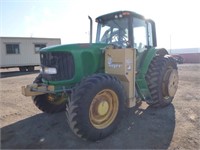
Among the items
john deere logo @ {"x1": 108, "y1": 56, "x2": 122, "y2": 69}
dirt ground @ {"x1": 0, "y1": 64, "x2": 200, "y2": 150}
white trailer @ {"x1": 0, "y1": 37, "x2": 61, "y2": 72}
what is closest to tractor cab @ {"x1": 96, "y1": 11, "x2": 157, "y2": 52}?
john deere logo @ {"x1": 108, "y1": 56, "x2": 122, "y2": 69}

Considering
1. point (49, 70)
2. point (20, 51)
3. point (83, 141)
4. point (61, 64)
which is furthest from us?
point (20, 51)

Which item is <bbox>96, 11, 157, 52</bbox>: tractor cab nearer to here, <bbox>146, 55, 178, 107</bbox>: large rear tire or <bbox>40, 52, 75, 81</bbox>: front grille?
<bbox>146, 55, 178, 107</bbox>: large rear tire

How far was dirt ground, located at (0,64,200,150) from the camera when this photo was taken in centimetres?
384

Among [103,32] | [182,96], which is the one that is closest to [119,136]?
[103,32]

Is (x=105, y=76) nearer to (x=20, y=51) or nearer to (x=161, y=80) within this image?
(x=161, y=80)

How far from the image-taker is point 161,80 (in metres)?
5.74

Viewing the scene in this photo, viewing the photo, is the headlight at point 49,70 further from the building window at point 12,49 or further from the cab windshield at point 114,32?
the building window at point 12,49

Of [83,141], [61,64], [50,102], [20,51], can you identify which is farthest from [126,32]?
[20,51]

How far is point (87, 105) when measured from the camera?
3.72 metres

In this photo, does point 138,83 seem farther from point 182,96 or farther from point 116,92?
point 182,96

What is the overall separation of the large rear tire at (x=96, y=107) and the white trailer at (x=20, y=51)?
642 inches

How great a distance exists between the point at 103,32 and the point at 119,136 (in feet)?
9.83

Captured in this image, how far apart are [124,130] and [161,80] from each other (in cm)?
203

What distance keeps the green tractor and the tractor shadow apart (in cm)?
27
